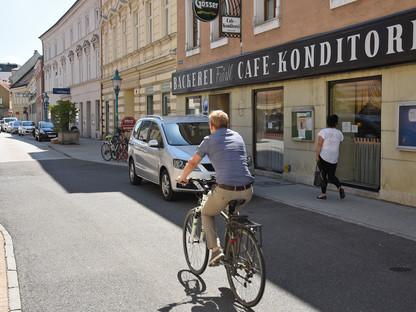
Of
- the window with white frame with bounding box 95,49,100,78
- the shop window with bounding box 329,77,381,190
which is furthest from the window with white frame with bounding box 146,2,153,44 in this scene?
the shop window with bounding box 329,77,381,190

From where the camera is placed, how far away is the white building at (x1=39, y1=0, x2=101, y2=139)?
120 feet

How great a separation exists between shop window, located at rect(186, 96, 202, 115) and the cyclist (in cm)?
1430

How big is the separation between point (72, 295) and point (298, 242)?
3.24m

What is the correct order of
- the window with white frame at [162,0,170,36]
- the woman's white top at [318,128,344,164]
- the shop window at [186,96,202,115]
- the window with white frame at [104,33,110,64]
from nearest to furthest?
the woman's white top at [318,128,344,164] → the shop window at [186,96,202,115] → the window with white frame at [162,0,170,36] → the window with white frame at [104,33,110,64]

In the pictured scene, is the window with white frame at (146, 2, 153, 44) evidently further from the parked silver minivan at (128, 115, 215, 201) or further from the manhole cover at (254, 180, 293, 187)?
the manhole cover at (254, 180, 293, 187)

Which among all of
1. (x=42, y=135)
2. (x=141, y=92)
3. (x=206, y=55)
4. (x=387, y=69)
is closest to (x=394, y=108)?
(x=387, y=69)

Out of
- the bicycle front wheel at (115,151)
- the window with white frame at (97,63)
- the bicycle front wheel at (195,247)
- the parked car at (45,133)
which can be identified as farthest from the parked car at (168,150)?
the parked car at (45,133)

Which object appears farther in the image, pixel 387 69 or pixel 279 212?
pixel 387 69

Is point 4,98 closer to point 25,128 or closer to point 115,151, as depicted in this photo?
point 25,128

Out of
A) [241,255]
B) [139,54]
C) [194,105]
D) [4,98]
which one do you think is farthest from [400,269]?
[4,98]

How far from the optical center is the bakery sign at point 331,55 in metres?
9.13

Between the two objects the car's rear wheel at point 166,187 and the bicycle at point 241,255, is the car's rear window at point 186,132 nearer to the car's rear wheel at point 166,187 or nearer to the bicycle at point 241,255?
the car's rear wheel at point 166,187

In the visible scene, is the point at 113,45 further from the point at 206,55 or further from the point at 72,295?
the point at 72,295

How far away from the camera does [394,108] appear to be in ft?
31.3
